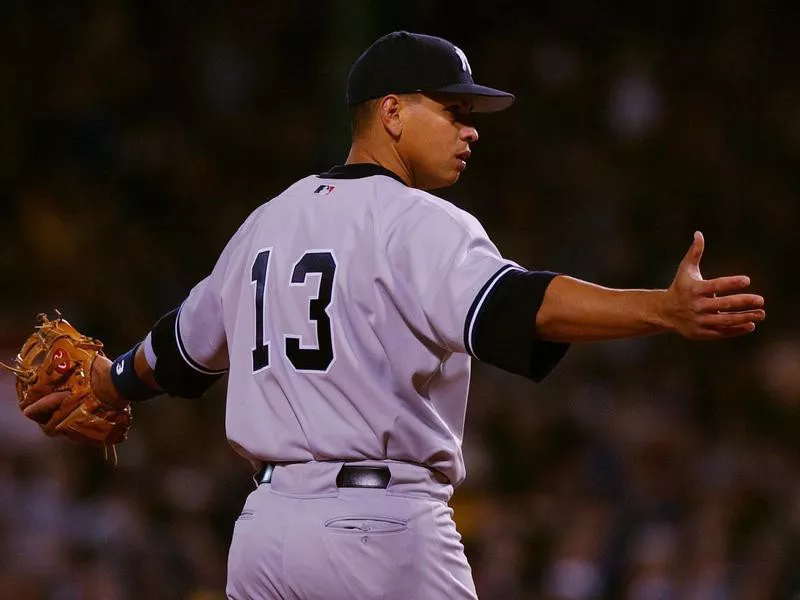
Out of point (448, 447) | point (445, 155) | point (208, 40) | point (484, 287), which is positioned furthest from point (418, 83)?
point (208, 40)

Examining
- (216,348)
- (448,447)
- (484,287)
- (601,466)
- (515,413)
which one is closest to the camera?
(484,287)

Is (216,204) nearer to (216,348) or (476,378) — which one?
(476,378)

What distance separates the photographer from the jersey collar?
3.50m

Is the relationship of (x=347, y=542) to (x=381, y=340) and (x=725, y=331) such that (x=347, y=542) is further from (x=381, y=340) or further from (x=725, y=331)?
(x=725, y=331)

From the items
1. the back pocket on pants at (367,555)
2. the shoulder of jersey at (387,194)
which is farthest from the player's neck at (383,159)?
the back pocket on pants at (367,555)

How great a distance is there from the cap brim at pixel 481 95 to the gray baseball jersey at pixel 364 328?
27 cm

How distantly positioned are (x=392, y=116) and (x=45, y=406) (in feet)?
4.71

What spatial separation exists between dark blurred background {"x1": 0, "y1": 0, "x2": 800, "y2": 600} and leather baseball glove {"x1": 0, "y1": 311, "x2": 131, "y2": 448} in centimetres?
291

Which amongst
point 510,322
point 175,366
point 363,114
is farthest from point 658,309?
point 175,366

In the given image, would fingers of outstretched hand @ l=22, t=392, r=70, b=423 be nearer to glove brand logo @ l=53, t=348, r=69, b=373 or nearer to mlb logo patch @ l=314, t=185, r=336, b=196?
glove brand logo @ l=53, t=348, r=69, b=373

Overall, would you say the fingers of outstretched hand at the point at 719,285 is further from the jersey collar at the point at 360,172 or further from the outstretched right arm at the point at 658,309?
the jersey collar at the point at 360,172

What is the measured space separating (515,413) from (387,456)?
526cm

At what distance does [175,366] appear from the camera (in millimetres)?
3945

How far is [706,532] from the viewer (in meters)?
6.90
